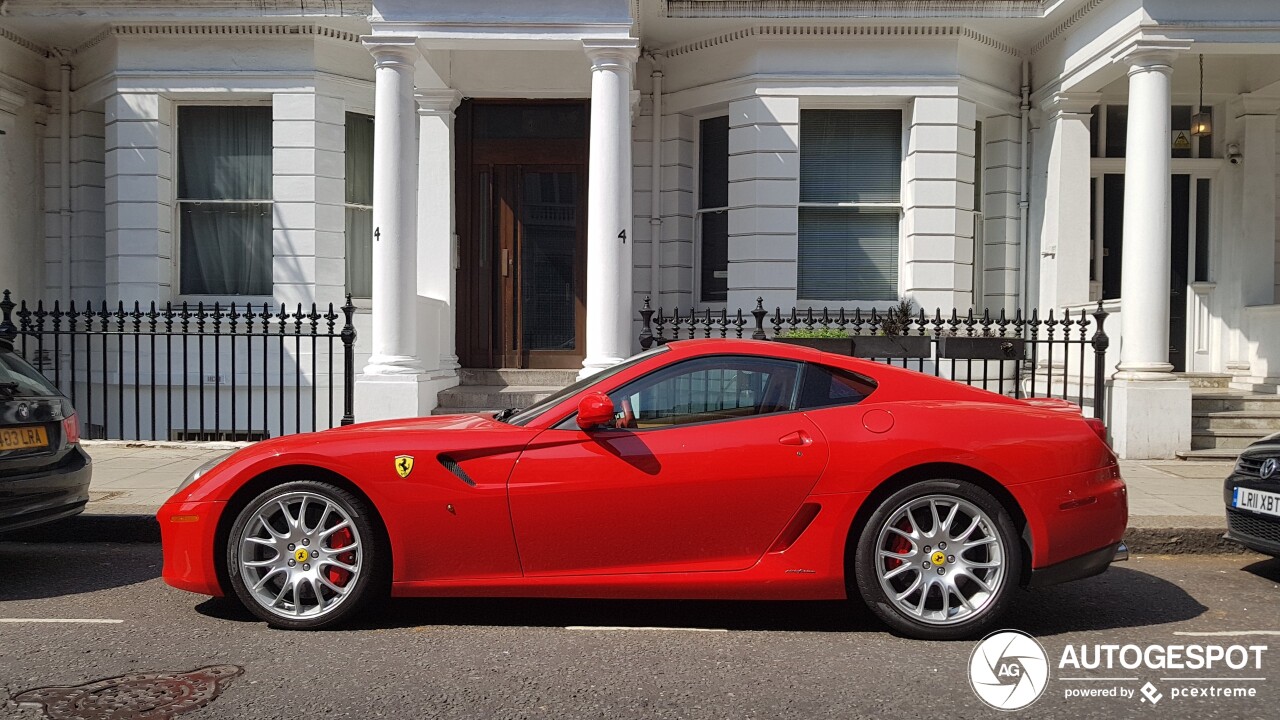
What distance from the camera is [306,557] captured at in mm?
4426

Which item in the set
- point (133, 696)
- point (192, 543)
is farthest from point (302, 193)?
point (133, 696)

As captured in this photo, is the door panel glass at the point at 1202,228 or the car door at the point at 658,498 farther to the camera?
the door panel glass at the point at 1202,228

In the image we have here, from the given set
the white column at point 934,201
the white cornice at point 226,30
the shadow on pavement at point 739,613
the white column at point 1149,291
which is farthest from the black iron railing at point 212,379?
the white column at point 1149,291

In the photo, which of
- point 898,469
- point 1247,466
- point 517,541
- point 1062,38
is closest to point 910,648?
point 898,469

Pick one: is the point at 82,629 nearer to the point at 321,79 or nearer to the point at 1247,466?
the point at 1247,466

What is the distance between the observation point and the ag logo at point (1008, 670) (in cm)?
367

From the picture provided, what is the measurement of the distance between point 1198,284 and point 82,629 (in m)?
12.4

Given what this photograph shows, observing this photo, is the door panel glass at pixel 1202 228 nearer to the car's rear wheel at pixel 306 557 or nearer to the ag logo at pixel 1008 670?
the ag logo at pixel 1008 670

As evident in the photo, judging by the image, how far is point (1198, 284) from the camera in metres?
12.1

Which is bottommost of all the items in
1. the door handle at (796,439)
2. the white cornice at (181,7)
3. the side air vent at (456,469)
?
the side air vent at (456,469)

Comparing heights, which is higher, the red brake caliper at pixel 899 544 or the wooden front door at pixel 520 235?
the wooden front door at pixel 520 235

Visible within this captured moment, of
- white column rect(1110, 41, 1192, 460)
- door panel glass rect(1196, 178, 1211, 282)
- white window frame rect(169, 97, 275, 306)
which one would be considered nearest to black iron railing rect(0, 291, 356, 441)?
white window frame rect(169, 97, 275, 306)

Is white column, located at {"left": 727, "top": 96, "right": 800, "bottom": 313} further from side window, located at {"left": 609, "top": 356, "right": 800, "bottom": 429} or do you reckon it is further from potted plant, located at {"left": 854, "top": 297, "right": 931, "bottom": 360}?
side window, located at {"left": 609, "top": 356, "right": 800, "bottom": 429}

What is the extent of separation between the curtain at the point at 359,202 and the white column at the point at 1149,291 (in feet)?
27.9
